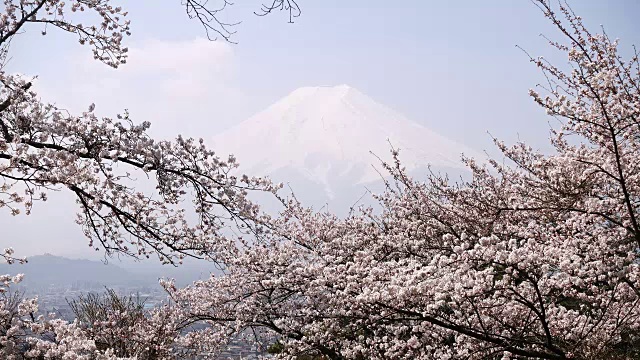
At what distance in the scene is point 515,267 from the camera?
3.70 meters

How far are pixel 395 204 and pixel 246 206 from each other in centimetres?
455

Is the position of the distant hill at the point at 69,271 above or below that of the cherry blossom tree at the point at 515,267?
above

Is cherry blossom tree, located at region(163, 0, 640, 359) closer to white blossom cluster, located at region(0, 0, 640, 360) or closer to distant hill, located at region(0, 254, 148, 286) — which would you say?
white blossom cluster, located at region(0, 0, 640, 360)

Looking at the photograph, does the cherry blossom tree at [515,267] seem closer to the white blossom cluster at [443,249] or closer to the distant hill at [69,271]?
the white blossom cluster at [443,249]

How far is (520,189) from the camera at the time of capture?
19.3 feet

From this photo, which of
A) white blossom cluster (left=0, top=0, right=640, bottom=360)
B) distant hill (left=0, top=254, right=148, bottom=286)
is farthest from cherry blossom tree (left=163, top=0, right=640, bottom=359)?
distant hill (left=0, top=254, right=148, bottom=286)

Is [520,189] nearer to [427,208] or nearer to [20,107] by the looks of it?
[427,208]

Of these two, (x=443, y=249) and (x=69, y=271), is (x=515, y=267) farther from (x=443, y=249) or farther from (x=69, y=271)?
(x=69, y=271)

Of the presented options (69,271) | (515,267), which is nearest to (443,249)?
(515,267)

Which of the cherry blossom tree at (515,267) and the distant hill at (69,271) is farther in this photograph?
the distant hill at (69,271)

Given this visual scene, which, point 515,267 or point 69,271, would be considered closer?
point 515,267

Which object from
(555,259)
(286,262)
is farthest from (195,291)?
(555,259)

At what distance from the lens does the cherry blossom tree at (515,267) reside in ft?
13.0

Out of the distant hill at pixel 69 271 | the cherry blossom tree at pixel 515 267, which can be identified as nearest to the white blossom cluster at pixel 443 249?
the cherry blossom tree at pixel 515 267
